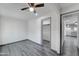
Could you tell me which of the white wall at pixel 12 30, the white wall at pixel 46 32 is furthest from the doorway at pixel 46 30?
the white wall at pixel 12 30

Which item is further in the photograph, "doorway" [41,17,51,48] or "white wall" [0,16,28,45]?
"doorway" [41,17,51,48]

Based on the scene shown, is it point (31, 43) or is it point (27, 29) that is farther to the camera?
point (31, 43)

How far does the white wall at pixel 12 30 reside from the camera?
1.50m

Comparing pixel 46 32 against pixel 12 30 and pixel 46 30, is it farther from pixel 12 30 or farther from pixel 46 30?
pixel 12 30

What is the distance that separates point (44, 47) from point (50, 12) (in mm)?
984

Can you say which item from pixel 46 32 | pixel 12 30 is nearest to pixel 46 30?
pixel 46 32

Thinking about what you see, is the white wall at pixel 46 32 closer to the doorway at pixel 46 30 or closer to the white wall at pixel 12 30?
the doorway at pixel 46 30

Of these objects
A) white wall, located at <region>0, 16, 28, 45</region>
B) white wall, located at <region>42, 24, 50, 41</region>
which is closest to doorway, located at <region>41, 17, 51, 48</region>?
white wall, located at <region>42, 24, 50, 41</region>

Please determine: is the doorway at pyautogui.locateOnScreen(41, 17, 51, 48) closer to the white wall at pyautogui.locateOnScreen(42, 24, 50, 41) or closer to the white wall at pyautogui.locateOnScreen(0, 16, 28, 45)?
the white wall at pyautogui.locateOnScreen(42, 24, 50, 41)

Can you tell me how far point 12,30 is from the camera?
5.12ft

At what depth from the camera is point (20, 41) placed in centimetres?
161

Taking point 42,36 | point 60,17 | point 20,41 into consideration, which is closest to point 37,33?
point 42,36

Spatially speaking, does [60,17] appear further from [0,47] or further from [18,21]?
[0,47]

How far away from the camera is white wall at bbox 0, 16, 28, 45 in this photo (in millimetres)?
1498
